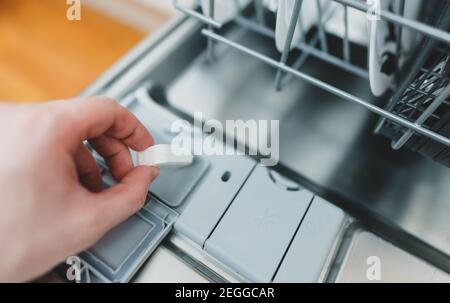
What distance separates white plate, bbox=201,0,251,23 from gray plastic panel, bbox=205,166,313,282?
9.2 inches

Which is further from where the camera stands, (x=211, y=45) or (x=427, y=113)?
(x=211, y=45)

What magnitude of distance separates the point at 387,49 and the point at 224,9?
24 centimetres

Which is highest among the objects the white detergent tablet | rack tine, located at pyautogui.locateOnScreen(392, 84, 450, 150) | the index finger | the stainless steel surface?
rack tine, located at pyautogui.locateOnScreen(392, 84, 450, 150)

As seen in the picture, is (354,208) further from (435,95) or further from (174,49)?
(174,49)

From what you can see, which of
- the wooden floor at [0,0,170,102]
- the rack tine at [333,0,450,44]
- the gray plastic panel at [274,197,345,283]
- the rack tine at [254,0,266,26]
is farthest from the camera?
the wooden floor at [0,0,170,102]

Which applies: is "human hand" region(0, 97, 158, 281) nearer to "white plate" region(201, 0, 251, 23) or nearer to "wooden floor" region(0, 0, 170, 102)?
"white plate" region(201, 0, 251, 23)

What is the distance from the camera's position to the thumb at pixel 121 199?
32 centimetres

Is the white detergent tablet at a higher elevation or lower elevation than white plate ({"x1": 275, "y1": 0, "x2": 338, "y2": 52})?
lower

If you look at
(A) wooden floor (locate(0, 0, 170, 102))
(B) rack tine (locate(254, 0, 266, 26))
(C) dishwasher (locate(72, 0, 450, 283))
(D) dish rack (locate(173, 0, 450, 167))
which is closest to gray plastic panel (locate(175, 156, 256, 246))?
(C) dishwasher (locate(72, 0, 450, 283))

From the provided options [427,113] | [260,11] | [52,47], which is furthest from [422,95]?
[52,47]

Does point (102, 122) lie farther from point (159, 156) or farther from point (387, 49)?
point (387, 49)

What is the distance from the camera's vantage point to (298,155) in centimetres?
51

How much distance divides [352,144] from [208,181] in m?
0.23

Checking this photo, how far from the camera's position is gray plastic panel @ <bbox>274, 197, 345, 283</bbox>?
37cm
